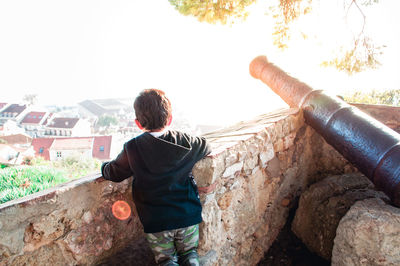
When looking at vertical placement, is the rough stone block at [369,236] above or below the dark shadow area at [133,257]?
above

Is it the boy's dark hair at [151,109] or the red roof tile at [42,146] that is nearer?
the boy's dark hair at [151,109]

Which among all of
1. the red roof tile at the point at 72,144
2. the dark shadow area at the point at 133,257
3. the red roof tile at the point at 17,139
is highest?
the dark shadow area at the point at 133,257

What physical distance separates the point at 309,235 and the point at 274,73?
1.97 meters

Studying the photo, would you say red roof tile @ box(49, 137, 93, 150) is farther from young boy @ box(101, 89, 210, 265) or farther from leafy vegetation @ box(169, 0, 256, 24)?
young boy @ box(101, 89, 210, 265)

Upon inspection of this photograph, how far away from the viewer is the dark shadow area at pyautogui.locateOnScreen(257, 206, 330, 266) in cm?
Result: 223

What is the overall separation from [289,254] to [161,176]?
1.81m

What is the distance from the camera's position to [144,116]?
4.30 ft

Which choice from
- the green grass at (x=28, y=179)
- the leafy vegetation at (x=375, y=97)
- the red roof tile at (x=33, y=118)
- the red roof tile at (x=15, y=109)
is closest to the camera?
the green grass at (x=28, y=179)

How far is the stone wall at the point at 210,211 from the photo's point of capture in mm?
1186

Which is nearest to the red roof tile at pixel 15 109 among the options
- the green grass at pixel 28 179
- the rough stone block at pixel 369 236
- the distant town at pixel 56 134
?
the distant town at pixel 56 134

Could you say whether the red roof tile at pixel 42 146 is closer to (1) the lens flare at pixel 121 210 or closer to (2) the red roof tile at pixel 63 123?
(2) the red roof tile at pixel 63 123

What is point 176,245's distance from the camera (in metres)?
1.42

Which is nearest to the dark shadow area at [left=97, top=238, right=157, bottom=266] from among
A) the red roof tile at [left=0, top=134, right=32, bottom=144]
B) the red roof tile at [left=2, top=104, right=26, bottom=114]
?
the red roof tile at [left=0, top=134, right=32, bottom=144]

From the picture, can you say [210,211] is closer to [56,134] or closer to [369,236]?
[369,236]
